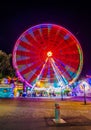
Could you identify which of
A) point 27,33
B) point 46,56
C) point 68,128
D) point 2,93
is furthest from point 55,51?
point 68,128

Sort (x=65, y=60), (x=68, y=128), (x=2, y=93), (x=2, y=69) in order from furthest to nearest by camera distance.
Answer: (x=2, y=93) → (x=65, y=60) → (x=2, y=69) → (x=68, y=128)

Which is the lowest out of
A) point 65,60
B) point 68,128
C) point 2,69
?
point 68,128

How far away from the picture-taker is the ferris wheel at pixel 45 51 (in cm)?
4656

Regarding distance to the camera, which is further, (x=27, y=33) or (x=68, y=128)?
(x=27, y=33)

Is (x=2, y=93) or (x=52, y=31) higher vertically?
(x=52, y=31)

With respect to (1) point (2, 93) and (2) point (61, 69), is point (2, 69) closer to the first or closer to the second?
(2) point (61, 69)

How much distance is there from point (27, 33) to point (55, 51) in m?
4.34

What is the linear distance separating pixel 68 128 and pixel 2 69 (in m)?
13.7

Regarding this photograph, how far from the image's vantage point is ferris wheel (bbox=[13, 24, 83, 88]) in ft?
153

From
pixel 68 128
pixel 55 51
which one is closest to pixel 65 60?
pixel 55 51

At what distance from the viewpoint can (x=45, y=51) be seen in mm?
47062

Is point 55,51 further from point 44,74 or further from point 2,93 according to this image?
point 2,93

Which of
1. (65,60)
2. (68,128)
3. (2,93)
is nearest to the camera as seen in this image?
(68,128)

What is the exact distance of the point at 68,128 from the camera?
15719mm
